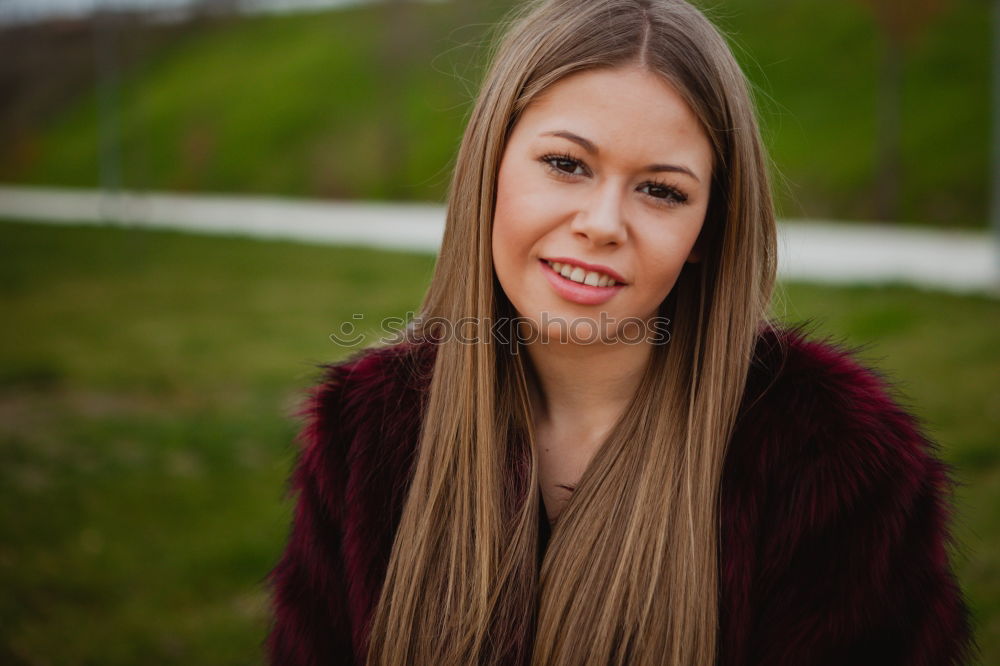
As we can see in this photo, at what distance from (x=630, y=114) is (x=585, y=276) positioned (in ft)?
0.98

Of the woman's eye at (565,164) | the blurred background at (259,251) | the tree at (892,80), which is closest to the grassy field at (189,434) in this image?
the blurred background at (259,251)

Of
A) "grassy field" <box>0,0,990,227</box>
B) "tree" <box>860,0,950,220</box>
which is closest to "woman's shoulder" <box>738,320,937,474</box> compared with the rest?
"grassy field" <box>0,0,990,227</box>

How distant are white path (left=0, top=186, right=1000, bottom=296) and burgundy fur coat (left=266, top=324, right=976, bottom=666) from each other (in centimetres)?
272

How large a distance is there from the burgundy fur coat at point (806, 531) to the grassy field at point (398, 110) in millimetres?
8299

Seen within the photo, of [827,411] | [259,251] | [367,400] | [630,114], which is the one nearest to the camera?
[630,114]

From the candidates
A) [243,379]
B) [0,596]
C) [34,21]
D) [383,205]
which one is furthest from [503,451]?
[34,21]

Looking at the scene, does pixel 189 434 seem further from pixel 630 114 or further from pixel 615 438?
pixel 630 114

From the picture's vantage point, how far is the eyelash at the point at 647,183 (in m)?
1.66

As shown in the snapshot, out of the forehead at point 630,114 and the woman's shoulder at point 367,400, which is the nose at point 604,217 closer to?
the forehead at point 630,114

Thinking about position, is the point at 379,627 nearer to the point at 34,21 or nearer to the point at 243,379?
the point at 243,379

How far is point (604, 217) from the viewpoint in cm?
162

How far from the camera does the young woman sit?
1648 millimetres

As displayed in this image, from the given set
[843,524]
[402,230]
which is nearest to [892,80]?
[402,230]

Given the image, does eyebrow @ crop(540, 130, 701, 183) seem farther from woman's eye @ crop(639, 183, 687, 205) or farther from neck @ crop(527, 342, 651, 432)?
neck @ crop(527, 342, 651, 432)
